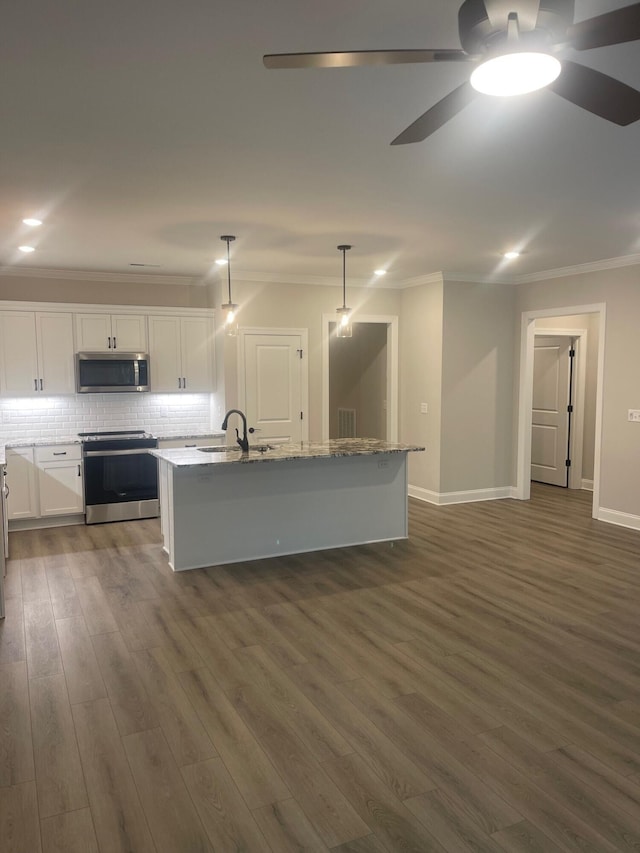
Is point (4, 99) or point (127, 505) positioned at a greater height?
point (4, 99)

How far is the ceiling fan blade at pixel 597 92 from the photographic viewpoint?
176cm

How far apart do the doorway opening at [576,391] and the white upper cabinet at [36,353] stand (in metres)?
5.21

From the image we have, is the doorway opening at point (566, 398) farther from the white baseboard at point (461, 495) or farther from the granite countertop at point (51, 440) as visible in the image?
the granite countertop at point (51, 440)

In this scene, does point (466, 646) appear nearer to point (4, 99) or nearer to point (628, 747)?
point (628, 747)

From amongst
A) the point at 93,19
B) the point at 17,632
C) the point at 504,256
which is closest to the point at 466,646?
the point at 17,632

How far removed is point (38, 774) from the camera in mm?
2471

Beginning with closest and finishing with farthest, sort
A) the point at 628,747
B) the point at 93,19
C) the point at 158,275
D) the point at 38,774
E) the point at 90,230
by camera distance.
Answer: the point at 93,19, the point at 38,774, the point at 628,747, the point at 90,230, the point at 158,275

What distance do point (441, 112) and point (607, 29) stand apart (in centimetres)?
53

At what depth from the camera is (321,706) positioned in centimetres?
298

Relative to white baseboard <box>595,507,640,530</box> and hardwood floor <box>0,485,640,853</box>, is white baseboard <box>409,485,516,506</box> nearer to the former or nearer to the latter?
white baseboard <box>595,507,640,530</box>

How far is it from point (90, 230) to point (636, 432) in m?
5.34

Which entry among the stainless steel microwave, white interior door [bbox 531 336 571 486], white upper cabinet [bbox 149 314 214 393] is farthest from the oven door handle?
white interior door [bbox 531 336 571 486]

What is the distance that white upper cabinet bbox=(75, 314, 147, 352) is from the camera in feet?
21.5

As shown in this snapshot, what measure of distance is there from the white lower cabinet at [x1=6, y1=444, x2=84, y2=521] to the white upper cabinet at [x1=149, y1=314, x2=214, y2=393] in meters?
1.23
